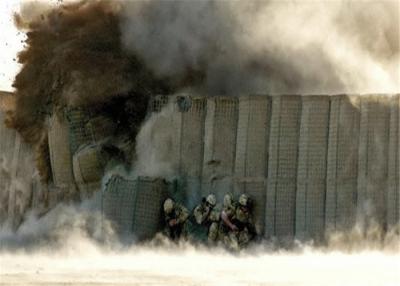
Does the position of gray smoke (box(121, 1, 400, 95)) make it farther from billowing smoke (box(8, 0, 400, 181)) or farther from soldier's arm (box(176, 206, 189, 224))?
soldier's arm (box(176, 206, 189, 224))

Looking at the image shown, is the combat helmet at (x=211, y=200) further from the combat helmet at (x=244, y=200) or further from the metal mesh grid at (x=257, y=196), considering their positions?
the combat helmet at (x=244, y=200)

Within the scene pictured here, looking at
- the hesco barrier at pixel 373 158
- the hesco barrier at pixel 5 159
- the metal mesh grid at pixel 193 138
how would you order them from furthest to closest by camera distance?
the hesco barrier at pixel 5 159
the metal mesh grid at pixel 193 138
the hesco barrier at pixel 373 158

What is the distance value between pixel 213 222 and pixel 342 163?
2.78 metres

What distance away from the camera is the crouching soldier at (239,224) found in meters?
30.1

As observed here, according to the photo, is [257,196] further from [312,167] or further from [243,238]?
[312,167]

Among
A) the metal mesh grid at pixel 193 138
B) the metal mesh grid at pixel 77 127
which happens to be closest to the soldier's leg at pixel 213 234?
the metal mesh grid at pixel 193 138

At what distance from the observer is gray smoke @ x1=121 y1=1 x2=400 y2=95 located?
3250cm

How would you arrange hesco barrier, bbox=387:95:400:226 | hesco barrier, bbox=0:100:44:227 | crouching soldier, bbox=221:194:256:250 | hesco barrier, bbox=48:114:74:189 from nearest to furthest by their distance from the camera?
hesco barrier, bbox=387:95:400:226 → crouching soldier, bbox=221:194:256:250 → hesco barrier, bbox=48:114:74:189 → hesco barrier, bbox=0:100:44:227

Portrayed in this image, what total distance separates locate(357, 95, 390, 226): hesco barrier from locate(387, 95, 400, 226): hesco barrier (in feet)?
0.31

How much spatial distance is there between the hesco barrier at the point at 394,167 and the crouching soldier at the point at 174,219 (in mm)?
4348

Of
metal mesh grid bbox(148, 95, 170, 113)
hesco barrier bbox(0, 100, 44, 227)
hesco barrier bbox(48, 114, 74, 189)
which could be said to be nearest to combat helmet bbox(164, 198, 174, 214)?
metal mesh grid bbox(148, 95, 170, 113)

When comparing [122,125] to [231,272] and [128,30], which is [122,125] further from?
[231,272]

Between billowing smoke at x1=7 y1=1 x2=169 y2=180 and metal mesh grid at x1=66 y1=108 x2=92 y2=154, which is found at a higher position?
billowing smoke at x1=7 y1=1 x2=169 y2=180

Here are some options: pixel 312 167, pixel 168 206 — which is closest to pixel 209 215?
pixel 168 206
